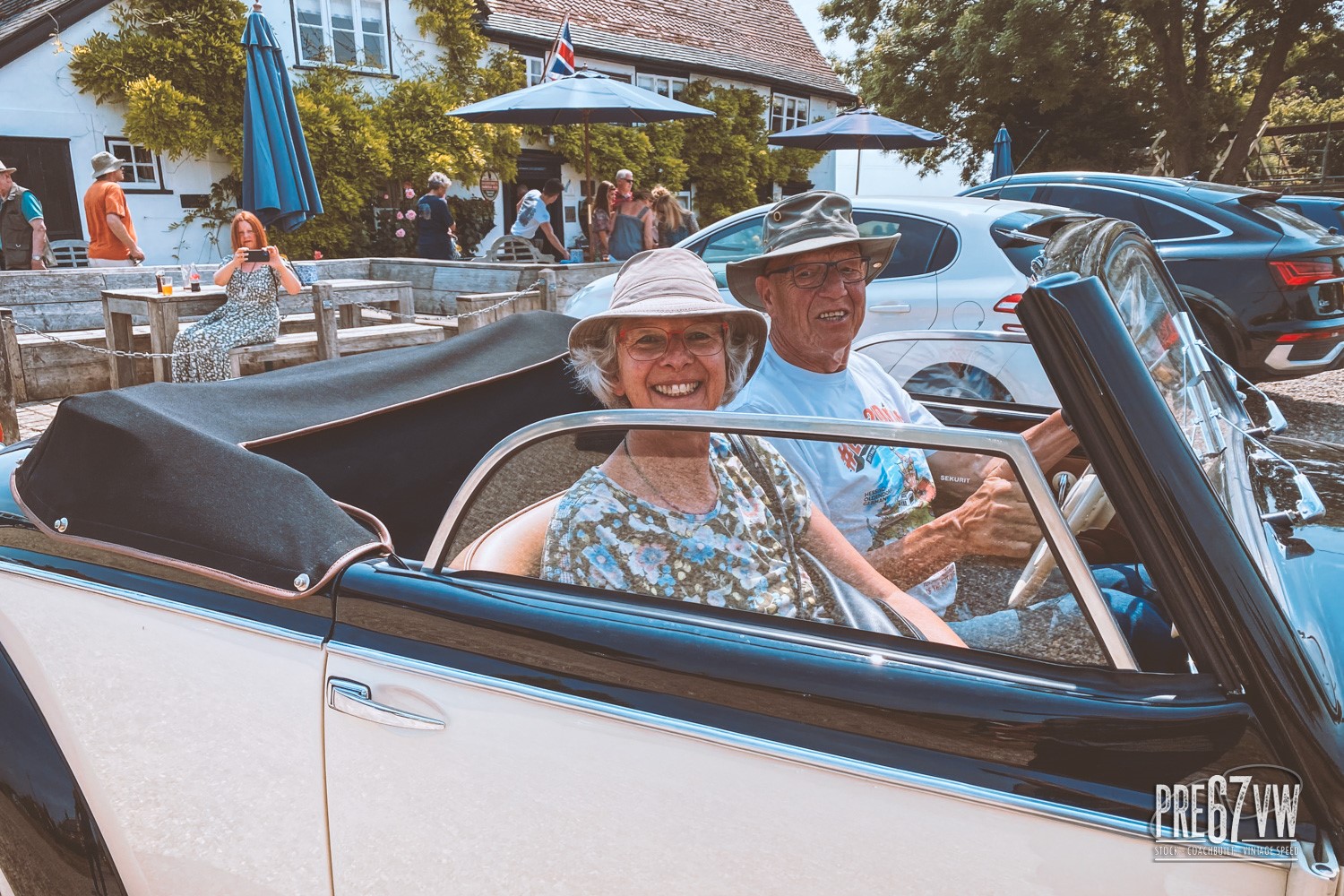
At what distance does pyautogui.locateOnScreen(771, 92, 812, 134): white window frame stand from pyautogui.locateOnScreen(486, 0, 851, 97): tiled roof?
51 centimetres

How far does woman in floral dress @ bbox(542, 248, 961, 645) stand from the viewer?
1555mm

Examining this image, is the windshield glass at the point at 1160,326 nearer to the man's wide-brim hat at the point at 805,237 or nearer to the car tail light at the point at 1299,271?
the man's wide-brim hat at the point at 805,237

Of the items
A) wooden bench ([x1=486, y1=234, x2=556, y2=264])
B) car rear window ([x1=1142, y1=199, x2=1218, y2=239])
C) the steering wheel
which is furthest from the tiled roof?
the steering wheel

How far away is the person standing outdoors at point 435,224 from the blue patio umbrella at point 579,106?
116 centimetres

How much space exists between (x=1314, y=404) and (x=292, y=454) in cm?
758

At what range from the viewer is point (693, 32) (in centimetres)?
2197

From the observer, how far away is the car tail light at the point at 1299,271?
5.88 m

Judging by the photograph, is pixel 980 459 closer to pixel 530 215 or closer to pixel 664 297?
pixel 664 297

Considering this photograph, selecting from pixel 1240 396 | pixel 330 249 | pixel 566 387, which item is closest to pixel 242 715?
pixel 566 387

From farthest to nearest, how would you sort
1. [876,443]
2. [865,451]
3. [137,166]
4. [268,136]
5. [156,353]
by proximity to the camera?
[137,166] → [268,136] → [156,353] → [865,451] → [876,443]

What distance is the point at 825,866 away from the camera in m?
1.01

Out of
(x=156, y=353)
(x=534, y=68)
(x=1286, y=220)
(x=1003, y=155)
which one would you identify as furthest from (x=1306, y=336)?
(x=534, y=68)

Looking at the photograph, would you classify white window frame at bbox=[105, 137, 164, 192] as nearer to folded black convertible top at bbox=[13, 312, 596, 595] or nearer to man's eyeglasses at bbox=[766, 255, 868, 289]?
folded black convertible top at bbox=[13, 312, 596, 595]

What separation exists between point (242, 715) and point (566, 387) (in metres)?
1.39
